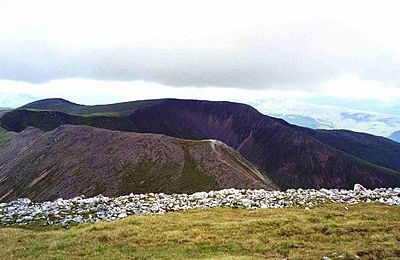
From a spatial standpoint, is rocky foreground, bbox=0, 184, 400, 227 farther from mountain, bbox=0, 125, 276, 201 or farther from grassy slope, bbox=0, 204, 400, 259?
mountain, bbox=0, 125, 276, 201

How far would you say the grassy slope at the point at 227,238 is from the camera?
30422 millimetres

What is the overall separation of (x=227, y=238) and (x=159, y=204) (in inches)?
792

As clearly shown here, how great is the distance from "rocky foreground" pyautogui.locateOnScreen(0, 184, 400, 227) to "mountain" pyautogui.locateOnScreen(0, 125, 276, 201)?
2223 inches

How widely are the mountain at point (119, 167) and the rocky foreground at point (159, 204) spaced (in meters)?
56.5

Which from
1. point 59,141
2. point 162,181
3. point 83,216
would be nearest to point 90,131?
point 59,141

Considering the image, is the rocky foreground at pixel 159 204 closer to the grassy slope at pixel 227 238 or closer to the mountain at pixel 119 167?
the grassy slope at pixel 227 238

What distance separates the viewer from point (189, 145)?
148875mm

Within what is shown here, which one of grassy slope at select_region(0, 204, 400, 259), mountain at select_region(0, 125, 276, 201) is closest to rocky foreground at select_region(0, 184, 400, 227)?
grassy slope at select_region(0, 204, 400, 259)

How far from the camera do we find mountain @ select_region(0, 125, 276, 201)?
123438 mm

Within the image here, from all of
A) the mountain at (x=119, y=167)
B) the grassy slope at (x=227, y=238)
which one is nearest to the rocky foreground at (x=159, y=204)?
the grassy slope at (x=227, y=238)

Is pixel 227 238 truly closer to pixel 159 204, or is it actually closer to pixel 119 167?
pixel 159 204

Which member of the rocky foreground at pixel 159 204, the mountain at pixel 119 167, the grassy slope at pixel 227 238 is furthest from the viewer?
the mountain at pixel 119 167

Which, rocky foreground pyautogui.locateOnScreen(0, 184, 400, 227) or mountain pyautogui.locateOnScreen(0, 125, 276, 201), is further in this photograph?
mountain pyautogui.locateOnScreen(0, 125, 276, 201)

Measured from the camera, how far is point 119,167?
140m
